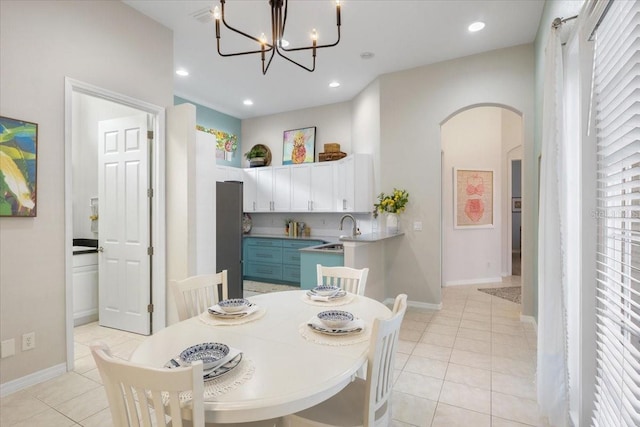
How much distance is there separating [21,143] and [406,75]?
13.9 feet

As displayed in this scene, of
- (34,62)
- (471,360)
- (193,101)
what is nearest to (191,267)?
(34,62)

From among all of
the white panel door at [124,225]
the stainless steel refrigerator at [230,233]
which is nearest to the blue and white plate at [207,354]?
the white panel door at [124,225]

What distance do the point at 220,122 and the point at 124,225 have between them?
11.3ft

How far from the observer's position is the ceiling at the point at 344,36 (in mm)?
3172

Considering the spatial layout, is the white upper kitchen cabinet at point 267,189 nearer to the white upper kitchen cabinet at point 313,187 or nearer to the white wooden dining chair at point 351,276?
the white upper kitchen cabinet at point 313,187

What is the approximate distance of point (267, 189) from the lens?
6375 mm

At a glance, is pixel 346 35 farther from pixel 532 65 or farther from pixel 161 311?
pixel 161 311

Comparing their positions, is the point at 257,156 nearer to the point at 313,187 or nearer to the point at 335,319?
the point at 313,187

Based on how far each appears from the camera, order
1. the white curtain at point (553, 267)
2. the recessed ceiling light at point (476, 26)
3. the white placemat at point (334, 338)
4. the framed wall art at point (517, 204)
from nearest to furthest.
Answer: the white placemat at point (334, 338) < the white curtain at point (553, 267) < the recessed ceiling light at point (476, 26) < the framed wall art at point (517, 204)

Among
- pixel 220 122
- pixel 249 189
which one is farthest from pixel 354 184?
pixel 220 122

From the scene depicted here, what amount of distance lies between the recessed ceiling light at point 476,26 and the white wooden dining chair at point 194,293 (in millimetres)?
3566

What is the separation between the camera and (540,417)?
6.88 ft

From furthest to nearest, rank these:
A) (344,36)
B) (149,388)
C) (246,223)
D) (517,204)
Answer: (517,204) < (246,223) < (344,36) < (149,388)

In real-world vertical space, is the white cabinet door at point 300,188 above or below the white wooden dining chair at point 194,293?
above
